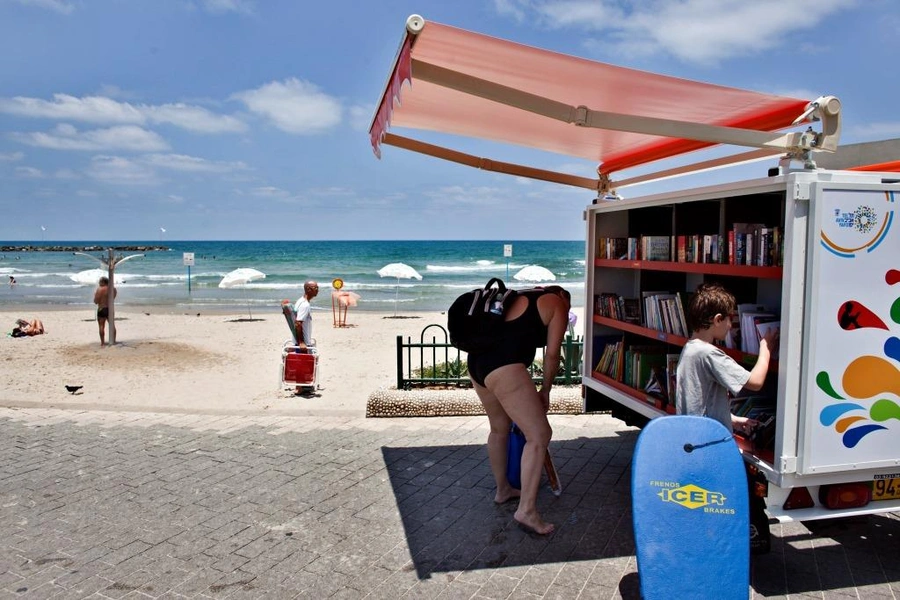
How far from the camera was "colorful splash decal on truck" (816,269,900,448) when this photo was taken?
320cm

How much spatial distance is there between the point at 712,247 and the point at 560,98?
1.45 meters

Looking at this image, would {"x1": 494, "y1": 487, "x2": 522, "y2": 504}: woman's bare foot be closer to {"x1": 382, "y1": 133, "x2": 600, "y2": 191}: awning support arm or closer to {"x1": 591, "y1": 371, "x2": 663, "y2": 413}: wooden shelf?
{"x1": 591, "y1": 371, "x2": 663, "y2": 413}: wooden shelf

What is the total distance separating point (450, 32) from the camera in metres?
3.13

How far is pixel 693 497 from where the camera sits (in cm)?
321

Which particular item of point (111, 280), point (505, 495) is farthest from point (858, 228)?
point (111, 280)

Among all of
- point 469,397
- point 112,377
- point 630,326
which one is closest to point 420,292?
point 112,377

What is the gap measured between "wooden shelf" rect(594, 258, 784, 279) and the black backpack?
1.22m

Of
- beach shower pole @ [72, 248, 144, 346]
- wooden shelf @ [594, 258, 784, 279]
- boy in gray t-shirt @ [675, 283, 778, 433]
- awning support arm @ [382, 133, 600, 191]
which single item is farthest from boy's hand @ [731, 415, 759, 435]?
beach shower pole @ [72, 248, 144, 346]

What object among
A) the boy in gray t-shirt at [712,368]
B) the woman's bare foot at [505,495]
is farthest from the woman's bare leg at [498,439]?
the boy in gray t-shirt at [712,368]

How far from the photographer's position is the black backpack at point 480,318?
4172 mm

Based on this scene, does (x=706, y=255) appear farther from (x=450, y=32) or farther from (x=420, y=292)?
(x=420, y=292)

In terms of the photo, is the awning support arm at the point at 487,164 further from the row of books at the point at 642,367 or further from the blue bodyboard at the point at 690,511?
the blue bodyboard at the point at 690,511

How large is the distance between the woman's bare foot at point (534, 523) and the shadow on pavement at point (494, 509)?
0.17 feet

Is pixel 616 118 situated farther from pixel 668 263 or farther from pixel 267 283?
pixel 267 283
